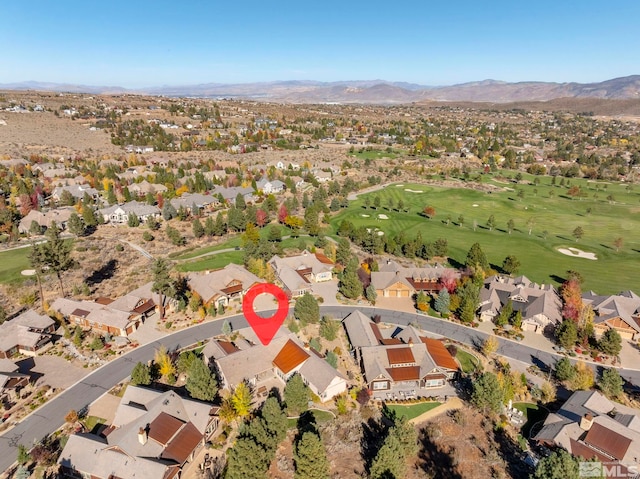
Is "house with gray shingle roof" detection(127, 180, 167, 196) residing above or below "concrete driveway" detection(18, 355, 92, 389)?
above

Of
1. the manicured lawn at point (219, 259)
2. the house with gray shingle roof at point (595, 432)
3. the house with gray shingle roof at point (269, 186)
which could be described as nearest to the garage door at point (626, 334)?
the house with gray shingle roof at point (595, 432)

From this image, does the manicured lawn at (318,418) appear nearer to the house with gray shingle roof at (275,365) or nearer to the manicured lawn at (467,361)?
the house with gray shingle roof at (275,365)

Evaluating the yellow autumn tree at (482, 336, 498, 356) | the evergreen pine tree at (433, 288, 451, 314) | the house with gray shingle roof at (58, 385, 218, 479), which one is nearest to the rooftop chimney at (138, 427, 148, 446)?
the house with gray shingle roof at (58, 385, 218, 479)

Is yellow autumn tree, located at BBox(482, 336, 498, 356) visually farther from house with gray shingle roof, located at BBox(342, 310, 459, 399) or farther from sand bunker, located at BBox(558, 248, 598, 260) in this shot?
sand bunker, located at BBox(558, 248, 598, 260)

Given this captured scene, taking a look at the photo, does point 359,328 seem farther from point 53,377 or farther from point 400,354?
point 53,377

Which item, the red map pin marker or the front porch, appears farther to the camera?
the red map pin marker

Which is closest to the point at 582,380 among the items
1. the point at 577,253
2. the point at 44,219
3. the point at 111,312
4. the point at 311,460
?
the point at 311,460

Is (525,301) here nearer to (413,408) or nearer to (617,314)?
(617,314)
